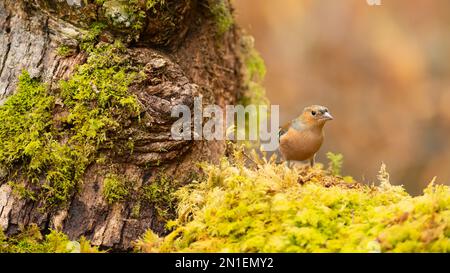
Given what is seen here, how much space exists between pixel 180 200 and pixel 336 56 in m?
4.94

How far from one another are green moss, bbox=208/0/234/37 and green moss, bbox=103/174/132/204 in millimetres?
1552

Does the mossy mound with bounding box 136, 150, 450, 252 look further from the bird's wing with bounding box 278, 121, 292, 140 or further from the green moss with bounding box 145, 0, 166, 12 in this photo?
the bird's wing with bounding box 278, 121, 292, 140

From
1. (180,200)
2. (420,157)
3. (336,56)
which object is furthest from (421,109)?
(180,200)

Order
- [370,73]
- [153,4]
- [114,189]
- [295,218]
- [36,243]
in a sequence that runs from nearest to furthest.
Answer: [295,218] → [36,243] → [114,189] → [153,4] → [370,73]

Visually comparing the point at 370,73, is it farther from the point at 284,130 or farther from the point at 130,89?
the point at 130,89

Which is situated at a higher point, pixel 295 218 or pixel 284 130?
pixel 284 130

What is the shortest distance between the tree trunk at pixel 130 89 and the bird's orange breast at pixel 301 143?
0.62 metres

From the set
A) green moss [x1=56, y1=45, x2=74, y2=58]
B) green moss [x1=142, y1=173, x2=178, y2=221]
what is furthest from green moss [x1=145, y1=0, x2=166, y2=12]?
green moss [x1=142, y1=173, x2=178, y2=221]

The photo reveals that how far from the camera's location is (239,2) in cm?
718

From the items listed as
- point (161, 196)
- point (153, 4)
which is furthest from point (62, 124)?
point (153, 4)

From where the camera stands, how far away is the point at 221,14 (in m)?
4.11

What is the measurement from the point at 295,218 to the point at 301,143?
1.41 m

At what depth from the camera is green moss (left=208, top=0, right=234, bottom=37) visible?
4012 millimetres

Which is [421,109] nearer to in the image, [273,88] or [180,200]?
[273,88]
